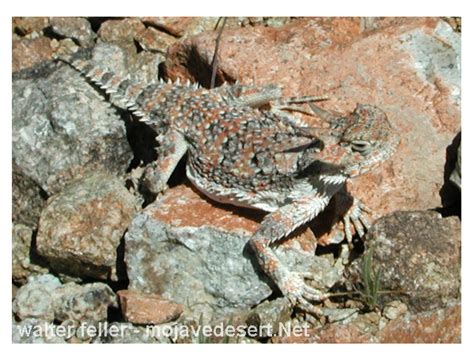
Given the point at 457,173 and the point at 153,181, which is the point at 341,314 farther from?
the point at 153,181

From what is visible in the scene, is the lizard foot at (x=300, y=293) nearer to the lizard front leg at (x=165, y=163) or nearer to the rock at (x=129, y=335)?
the rock at (x=129, y=335)

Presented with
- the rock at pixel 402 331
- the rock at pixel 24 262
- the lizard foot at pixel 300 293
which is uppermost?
the rock at pixel 24 262

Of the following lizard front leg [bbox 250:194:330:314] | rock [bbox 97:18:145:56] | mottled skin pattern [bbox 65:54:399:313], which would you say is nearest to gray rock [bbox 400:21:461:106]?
mottled skin pattern [bbox 65:54:399:313]

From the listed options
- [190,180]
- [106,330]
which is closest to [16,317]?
[106,330]

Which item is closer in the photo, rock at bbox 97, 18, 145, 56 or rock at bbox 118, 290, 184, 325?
rock at bbox 118, 290, 184, 325

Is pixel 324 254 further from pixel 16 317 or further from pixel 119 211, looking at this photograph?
pixel 16 317

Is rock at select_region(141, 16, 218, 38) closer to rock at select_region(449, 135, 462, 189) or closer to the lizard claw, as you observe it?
the lizard claw

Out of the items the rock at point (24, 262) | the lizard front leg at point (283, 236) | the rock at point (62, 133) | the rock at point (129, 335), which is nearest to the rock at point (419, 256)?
the lizard front leg at point (283, 236)
